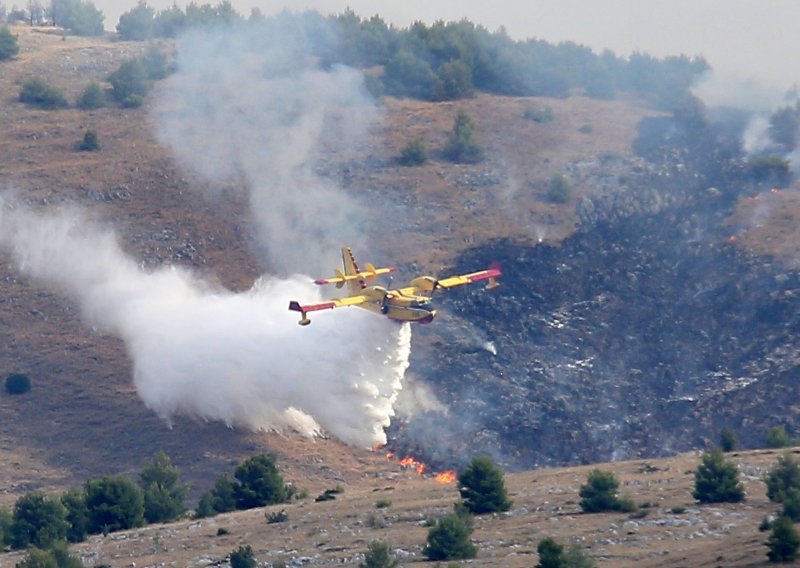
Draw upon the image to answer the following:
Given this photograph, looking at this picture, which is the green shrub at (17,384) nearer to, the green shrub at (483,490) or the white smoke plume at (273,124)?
the white smoke plume at (273,124)

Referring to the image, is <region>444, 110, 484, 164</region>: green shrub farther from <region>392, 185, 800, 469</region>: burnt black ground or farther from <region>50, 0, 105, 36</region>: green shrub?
<region>50, 0, 105, 36</region>: green shrub

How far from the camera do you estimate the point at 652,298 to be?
136 m

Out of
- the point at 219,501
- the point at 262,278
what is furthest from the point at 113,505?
the point at 262,278

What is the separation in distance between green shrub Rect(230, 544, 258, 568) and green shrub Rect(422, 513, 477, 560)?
6.93m

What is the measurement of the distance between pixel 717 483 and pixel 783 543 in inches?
618

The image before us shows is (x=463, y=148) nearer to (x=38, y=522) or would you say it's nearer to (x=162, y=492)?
(x=162, y=492)

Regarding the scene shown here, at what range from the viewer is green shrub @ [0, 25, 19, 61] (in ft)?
538

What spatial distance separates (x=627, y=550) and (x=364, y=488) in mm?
35672

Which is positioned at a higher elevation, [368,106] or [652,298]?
[368,106]

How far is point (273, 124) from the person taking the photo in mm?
149500

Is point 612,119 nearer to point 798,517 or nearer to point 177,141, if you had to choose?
point 177,141

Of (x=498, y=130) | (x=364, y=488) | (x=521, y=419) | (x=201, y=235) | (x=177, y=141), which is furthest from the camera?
(x=498, y=130)

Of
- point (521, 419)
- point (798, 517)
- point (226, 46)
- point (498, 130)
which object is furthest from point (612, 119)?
point (798, 517)

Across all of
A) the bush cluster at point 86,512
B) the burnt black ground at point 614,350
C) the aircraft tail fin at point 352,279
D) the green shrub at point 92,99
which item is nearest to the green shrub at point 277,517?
the bush cluster at point 86,512
